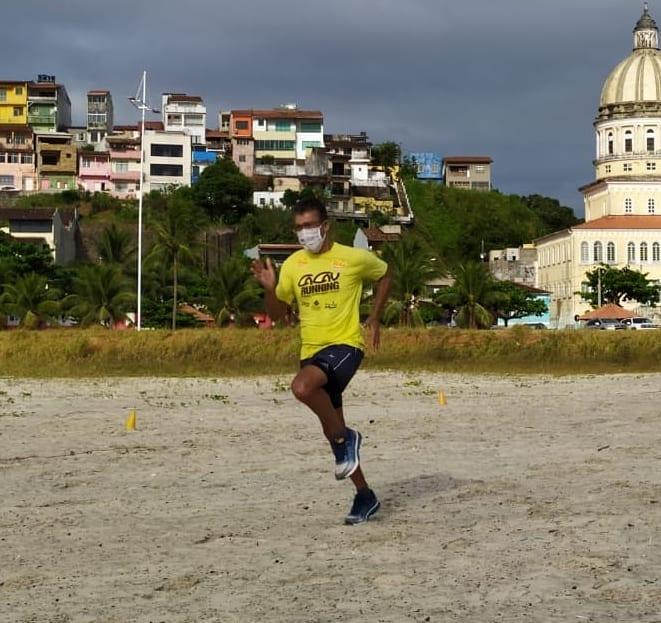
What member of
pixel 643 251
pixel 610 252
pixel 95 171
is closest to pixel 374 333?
pixel 610 252

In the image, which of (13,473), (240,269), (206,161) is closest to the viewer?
(13,473)

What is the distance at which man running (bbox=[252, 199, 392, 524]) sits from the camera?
29.1ft

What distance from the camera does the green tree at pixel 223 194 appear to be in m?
114

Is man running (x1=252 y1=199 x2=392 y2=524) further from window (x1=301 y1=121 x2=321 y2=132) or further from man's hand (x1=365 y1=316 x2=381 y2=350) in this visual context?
window (x1=301 y1=121 x2=321 y2=132)

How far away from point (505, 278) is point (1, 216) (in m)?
50.0

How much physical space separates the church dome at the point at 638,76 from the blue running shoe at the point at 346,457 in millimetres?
118256

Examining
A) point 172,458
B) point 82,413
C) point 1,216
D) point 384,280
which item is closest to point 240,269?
point 1,216

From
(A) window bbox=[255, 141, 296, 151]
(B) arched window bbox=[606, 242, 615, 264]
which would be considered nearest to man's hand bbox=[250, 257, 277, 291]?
(B) arched window bbox=[606, 242, 615, 264]

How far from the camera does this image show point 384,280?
918cm

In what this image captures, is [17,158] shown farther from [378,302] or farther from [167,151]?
[378,302]

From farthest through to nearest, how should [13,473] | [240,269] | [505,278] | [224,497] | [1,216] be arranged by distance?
[505,278]
[1,216]
[240,269]
[13,473]
[224,497]

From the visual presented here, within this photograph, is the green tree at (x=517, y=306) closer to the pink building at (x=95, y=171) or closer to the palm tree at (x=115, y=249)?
the palm tree at (x=115, y=249)

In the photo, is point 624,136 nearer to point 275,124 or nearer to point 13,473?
point 275,124

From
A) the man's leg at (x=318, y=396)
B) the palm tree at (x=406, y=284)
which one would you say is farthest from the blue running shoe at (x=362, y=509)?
the palm tree at (x=406, y=284)
